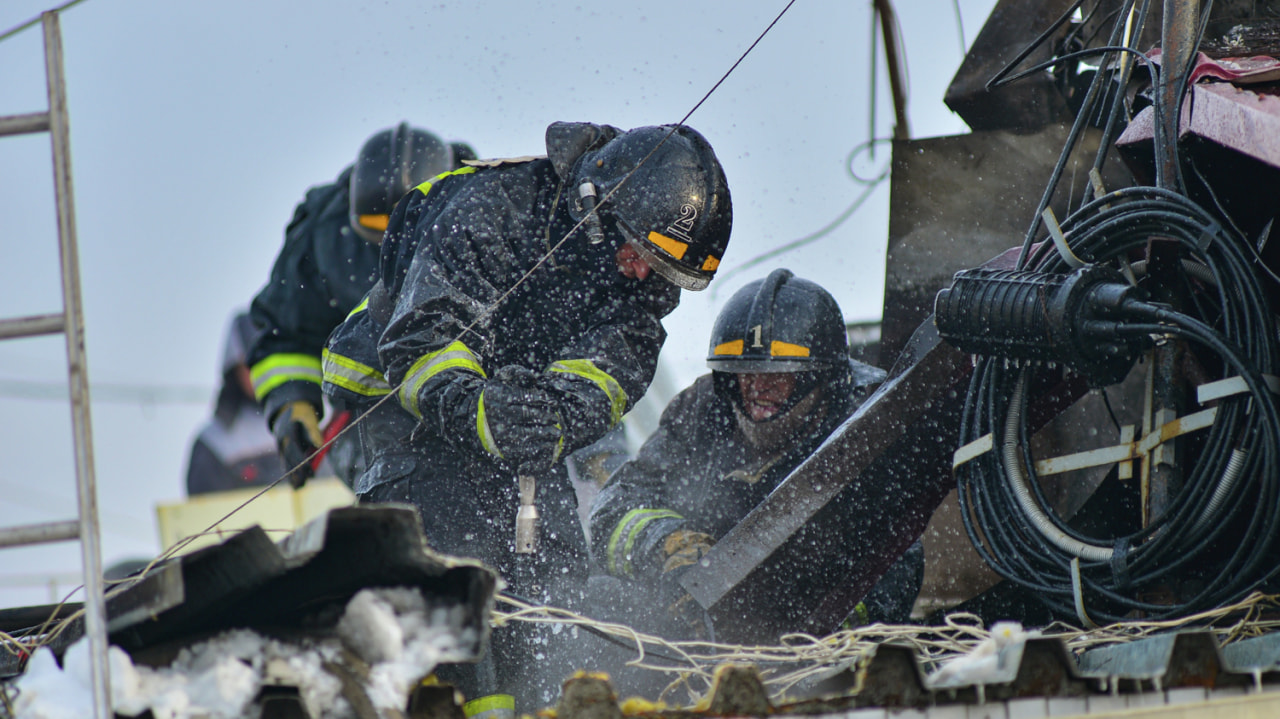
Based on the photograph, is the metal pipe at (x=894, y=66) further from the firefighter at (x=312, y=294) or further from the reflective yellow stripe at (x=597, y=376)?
the reflective yellow stripe at (x=597, y=376)

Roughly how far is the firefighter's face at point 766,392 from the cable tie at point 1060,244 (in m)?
1.90

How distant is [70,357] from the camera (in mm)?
1956

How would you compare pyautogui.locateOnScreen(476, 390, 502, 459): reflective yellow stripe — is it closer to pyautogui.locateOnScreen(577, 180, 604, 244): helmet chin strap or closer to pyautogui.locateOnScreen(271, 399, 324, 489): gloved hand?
pyautogui.locateOnScreen(577, 180, 604, 244): helmet chin strap

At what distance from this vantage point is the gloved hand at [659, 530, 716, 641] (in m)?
4.56

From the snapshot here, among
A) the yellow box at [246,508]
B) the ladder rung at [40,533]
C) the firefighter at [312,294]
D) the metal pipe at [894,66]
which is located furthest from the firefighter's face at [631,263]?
the yellow box at [246,508]

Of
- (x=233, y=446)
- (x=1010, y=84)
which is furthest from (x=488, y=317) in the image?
(x=233, y=446)

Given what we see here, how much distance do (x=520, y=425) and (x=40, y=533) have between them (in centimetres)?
219

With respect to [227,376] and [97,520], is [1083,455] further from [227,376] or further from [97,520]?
[227,376]

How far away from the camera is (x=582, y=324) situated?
4598 mm

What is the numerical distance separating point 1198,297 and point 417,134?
12.9 feet

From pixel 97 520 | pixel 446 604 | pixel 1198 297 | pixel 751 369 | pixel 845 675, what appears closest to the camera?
pixel 97 520

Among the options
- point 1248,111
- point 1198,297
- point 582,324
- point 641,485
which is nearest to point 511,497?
point 582,324

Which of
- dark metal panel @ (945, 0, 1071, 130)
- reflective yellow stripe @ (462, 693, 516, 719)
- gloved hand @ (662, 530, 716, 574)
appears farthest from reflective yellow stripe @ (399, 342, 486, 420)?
dark metal panel @ (945, 0, 1071, 130)

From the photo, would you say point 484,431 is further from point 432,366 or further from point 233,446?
point 233,446
